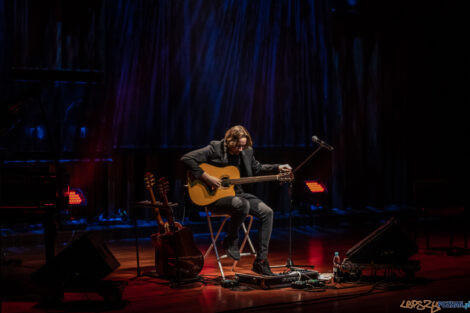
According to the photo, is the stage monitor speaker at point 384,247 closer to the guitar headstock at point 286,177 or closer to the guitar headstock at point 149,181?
the guitar headstock at point 286,177

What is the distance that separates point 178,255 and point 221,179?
2.60 feet

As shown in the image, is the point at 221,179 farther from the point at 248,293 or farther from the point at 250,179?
the point at 248,293

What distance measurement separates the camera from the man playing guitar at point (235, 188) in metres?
4.74

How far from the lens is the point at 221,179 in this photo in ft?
16.0

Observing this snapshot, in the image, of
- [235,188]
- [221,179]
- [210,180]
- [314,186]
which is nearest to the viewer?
[210,180]

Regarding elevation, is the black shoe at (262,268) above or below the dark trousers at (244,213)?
Result: below

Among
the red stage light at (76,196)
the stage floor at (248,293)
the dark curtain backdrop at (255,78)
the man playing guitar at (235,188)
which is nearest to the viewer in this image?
the stage floor at (248,293)

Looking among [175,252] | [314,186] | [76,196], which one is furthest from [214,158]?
[314,186]

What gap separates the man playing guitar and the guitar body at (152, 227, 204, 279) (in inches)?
12.9

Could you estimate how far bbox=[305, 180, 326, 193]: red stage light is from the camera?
8.27 m

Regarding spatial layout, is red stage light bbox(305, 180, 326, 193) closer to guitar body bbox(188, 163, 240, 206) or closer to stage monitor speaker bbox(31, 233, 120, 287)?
guitar body bbox(188, 163, 240, 206)

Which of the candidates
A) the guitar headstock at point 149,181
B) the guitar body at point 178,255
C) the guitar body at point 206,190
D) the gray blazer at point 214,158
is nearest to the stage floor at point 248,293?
the guitar body at point 178,255

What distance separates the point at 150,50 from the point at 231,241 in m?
3.86

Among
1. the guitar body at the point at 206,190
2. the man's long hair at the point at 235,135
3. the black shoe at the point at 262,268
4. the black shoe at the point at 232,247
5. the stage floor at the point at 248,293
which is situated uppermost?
the man's long hair at the point at 235,135
